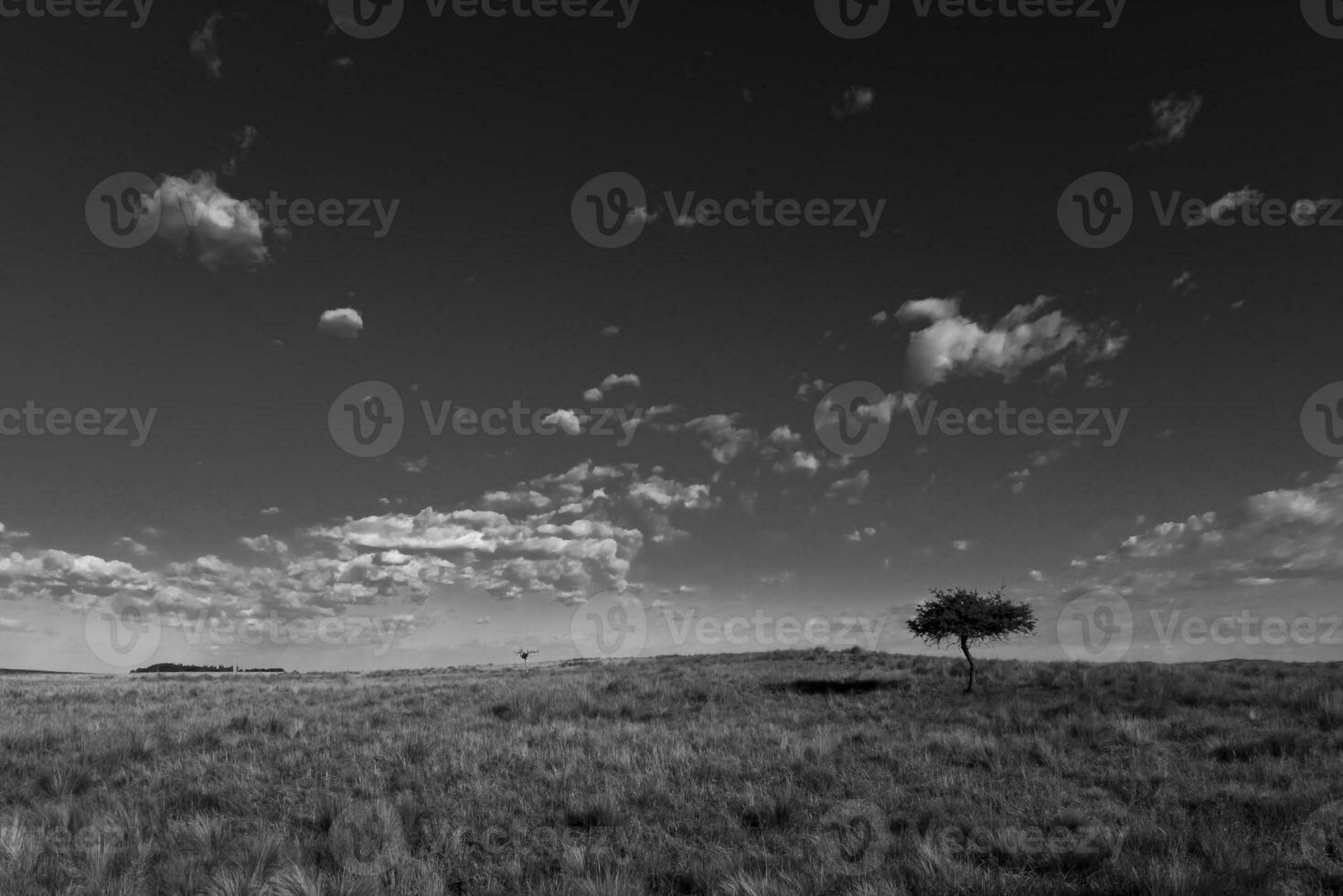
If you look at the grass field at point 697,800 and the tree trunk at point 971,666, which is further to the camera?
the tree trunk at point 971,666

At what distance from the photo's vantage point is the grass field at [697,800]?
287 inches

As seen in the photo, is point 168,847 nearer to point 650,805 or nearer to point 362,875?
point 362,875

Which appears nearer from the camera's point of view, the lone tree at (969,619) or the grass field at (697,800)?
the grass field at (697,800)

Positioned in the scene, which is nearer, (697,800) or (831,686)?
(697,800)

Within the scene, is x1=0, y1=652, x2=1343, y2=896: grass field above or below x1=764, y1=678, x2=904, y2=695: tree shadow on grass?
below

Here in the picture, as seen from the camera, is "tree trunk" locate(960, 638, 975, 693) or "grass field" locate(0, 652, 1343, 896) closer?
"grass field" locate(0, 652, 1343, 896)

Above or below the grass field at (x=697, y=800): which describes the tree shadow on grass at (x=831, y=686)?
above

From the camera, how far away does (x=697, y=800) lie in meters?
10.4

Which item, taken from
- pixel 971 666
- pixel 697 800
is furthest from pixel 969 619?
pixel 697 800

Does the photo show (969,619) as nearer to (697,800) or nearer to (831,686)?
(831,686)

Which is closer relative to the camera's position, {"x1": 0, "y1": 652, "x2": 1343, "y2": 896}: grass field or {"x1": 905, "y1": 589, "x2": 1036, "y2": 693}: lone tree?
{"x1": 0, "y1": 652, "x2": 1343, "y2": 896}: grass field

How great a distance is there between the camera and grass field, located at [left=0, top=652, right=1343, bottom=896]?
7.29 m

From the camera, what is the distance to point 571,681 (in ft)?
103

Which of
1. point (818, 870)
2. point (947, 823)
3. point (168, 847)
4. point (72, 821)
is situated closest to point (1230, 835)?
point (947, 823)
